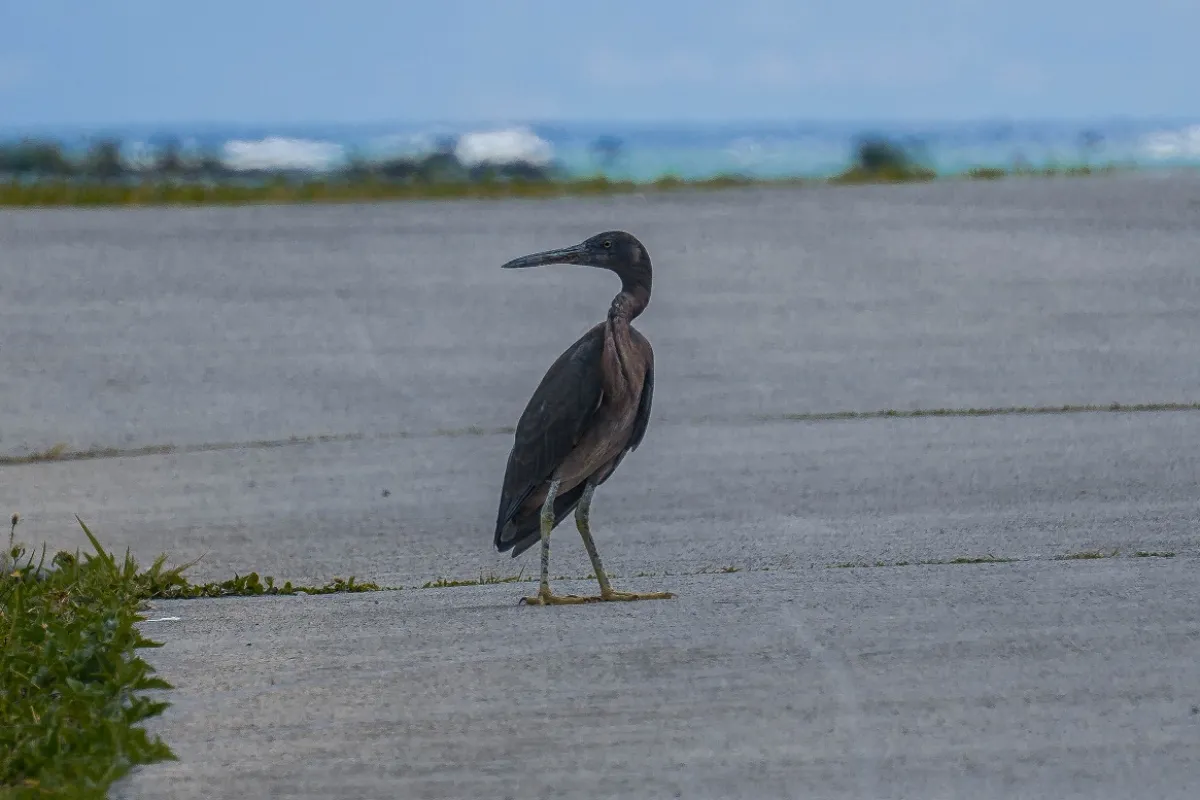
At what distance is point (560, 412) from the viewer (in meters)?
6.20

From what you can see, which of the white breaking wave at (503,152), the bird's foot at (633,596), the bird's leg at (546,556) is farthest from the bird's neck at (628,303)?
the white breaking wave at (503,152)

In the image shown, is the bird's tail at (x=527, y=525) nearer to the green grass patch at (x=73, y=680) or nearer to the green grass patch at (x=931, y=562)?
the green grass patch at (x=931, y=562)

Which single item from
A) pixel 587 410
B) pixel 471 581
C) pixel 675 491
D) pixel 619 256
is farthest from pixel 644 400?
pixel 675 491

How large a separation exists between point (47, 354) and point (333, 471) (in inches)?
148

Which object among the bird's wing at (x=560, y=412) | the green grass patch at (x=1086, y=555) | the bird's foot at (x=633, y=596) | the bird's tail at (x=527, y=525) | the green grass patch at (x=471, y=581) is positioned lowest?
the green grass patch at (x=471, y=581)

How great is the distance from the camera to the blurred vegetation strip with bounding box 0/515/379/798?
4.83 metres

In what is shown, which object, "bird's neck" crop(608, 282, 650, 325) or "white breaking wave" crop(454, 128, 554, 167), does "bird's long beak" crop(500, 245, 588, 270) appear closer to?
"bird's neck" crop(608, 282, 650, 325)

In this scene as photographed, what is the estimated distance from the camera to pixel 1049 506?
8102 mm

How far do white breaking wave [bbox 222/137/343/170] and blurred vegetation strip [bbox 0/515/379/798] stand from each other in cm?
1797

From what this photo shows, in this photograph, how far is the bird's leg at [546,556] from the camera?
6.40 m

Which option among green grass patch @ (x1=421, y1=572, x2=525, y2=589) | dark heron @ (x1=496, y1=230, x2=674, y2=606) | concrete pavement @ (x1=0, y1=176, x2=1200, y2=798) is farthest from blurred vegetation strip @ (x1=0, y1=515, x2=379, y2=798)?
dark heron @ (x1=496, y1=230, x2=674, y2=606)

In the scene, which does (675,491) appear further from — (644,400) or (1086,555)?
(644,400)

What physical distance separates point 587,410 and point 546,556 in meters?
0.55

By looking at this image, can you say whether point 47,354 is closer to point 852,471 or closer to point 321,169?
point 852,471
